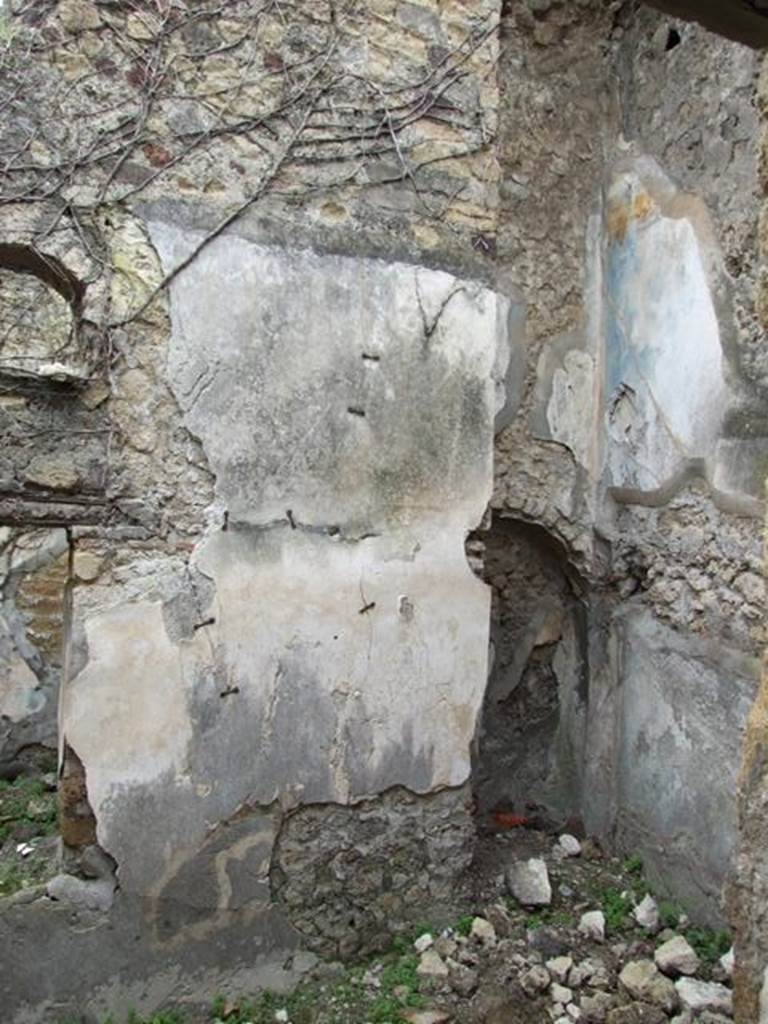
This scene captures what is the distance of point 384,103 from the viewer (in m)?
3.23

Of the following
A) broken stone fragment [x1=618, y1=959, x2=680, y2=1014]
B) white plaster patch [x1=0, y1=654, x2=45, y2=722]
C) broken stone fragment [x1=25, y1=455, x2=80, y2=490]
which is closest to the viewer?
broken stone fragment [x1=25, y1=455, x2=80, y2=490]

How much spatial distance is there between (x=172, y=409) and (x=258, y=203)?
31.9 inches

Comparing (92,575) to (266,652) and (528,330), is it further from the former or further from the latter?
(528,330)

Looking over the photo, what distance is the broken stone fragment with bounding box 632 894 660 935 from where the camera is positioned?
354cm

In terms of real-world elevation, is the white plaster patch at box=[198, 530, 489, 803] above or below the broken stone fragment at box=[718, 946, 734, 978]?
above

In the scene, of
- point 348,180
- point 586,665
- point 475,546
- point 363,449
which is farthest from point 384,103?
point 586,665

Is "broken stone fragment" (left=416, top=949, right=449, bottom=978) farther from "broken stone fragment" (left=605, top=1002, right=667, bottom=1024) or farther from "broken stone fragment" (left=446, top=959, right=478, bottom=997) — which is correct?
"broken stone fragment" (left=605, top=1002, right=667, bottom=1024)

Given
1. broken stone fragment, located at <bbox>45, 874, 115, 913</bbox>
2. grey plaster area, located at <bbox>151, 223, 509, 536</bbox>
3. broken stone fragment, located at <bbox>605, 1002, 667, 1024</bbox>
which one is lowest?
broken stone fragment, located at <bbox>605, 1002, 667, 1024</bbox>

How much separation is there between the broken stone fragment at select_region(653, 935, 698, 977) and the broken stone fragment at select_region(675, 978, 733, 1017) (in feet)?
0.16

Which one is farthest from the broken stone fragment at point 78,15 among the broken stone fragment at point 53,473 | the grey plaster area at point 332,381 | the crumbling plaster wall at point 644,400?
the crumbling plaster wall at point 644,400

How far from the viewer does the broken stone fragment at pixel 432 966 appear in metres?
3.13

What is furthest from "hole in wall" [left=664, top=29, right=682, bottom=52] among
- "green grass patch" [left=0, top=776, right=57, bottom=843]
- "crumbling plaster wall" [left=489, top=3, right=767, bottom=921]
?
"green grass patch" [left=0, top=776, right=57, bottom=843]

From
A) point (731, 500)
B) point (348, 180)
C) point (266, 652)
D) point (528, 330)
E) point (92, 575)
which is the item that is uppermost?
point (348, 180)

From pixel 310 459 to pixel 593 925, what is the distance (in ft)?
7.20
